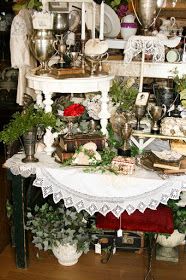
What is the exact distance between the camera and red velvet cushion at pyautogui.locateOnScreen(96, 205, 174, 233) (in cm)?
241

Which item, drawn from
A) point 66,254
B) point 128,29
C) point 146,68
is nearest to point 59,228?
point 66,254

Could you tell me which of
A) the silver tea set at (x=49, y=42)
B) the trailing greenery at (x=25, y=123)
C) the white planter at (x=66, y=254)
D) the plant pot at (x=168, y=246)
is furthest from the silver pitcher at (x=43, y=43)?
the plant pot at (x=168, y=246)

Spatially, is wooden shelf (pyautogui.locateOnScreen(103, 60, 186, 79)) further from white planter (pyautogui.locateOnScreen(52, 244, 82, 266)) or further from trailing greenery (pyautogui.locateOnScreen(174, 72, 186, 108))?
white planter (pyautogui.locateOnScreen(52, 244, 82, 266))

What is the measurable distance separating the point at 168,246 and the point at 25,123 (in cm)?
128

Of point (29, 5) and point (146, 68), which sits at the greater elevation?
point (29, 5)

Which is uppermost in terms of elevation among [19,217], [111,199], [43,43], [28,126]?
[43,43]

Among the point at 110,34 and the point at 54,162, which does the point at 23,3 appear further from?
the point at 54,162

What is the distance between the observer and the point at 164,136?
Answer: 2.64 meters

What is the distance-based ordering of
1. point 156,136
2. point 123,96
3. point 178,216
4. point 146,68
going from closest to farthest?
point 156,136 < point 178,216 < point 123,96 < point 146,68

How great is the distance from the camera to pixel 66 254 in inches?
108

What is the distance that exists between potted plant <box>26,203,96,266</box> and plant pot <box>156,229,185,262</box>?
461mm

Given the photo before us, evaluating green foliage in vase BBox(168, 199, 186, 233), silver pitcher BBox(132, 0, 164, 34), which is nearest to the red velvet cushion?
green foliage in vase BBox(168, 199, 186, 233)

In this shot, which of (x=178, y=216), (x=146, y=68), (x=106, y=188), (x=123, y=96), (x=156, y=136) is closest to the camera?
(x=106, y=188)

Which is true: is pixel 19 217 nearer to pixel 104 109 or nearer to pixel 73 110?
pixel 73 110
